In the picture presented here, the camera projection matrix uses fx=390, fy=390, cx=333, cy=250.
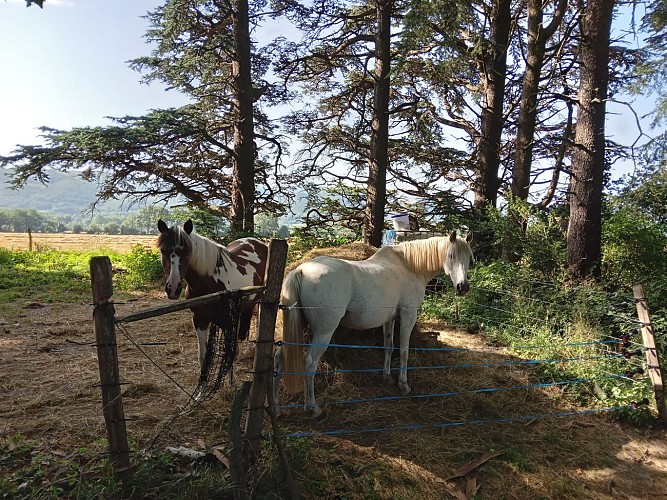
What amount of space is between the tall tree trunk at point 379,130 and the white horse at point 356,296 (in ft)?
16.4

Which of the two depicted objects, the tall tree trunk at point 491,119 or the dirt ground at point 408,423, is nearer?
the dirt ground at point 408,423

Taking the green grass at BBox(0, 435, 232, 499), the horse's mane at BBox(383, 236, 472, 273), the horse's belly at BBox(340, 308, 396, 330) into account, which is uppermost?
the horse's mane at BBox(383, 236, 472, 273)

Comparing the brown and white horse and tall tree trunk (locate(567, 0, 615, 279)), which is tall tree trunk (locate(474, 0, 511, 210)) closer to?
tall tree trunk (locate(567, 0, 615, 279))

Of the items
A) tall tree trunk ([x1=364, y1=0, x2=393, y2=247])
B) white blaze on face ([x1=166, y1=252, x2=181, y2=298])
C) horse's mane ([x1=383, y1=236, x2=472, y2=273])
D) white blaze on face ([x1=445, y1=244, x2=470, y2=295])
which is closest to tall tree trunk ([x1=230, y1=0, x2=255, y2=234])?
tall tree trunk ([x1=364, y1=0, x2=393, y2=247])

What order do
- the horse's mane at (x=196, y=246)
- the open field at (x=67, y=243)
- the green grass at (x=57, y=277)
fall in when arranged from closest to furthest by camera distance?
the horse's mane at (x=196, y=246) → the green grass at (x=57, y=277) → the open field at (x=67, y=243)

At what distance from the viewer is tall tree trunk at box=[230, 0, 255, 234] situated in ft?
33.4

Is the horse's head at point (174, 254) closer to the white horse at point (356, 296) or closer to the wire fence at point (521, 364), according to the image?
the wire fence at point (521, 364)

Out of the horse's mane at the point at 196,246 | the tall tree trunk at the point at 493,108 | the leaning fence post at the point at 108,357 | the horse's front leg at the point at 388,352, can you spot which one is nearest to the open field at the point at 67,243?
the horse's mane at the point at 196,246

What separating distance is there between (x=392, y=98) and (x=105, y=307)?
10.8 metres

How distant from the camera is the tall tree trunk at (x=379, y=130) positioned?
906 centimetres

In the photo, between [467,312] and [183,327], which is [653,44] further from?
[183,327]

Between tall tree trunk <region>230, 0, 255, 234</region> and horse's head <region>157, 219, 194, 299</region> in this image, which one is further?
tall tree trunk <region>230, 0, 255, 234</region>

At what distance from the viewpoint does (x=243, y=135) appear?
1067 centimetres

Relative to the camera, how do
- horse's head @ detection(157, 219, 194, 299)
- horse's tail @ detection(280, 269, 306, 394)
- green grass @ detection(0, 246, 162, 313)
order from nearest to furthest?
horse's tail @ detection(280, 269, 306, 394)
horse's head @ detection(157, 219, 194, 299)
green grass @ detection(0, 246, 162, 313)
